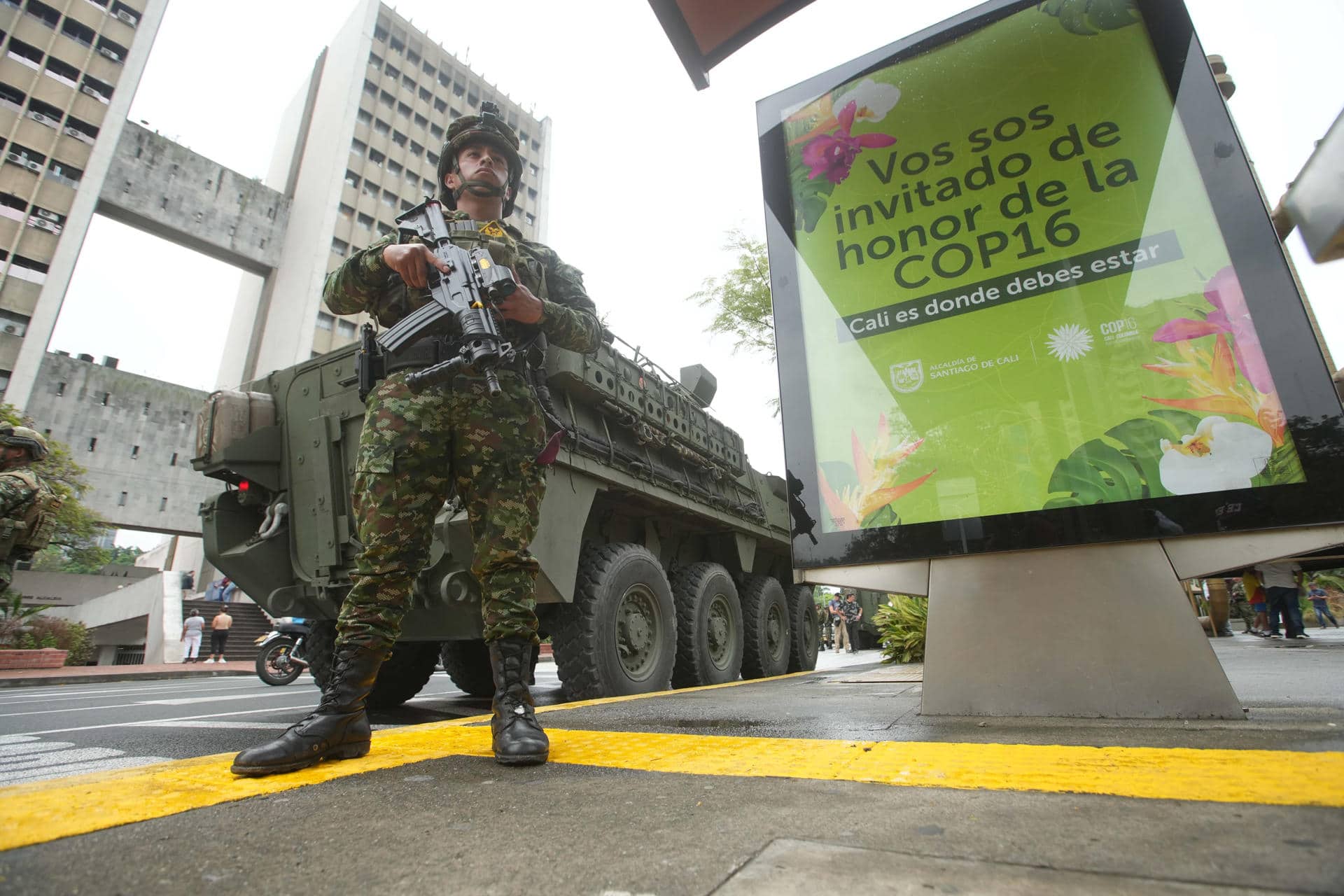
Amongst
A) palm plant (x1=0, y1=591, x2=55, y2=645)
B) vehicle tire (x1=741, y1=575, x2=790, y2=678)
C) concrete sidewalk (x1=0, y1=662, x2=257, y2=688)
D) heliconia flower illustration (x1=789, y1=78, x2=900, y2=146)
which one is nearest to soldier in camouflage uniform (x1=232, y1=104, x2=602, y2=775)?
heliconia flower illustration (x1=789, y1=78, x2=900, y2=146)

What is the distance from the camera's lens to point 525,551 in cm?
217

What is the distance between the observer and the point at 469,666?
5227 millimetres

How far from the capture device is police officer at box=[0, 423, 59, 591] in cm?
344

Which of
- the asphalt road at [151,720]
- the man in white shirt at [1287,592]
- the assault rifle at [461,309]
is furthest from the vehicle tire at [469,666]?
the man in white shirt at [1287,592]

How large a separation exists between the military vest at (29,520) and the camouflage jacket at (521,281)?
2.54 metres

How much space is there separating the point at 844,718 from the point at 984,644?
1.81 feet

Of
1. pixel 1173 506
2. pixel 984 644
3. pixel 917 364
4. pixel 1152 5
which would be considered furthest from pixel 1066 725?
pixel 1152 5

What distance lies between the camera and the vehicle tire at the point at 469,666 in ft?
16.9

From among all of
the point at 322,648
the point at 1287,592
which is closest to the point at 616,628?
the point at 322,648

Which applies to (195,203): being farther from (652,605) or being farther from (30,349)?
(652,605)

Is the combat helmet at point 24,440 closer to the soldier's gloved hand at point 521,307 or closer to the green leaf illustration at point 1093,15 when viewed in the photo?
the soldier's gloved hand at point 521,307

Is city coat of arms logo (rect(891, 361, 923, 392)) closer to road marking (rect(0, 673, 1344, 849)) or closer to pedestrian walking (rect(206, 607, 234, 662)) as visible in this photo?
road marking (rect(0, 673, 1344, 849))

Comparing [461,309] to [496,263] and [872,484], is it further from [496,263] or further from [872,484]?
[872,484]

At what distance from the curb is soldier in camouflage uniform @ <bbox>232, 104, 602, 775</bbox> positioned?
11.1 m
